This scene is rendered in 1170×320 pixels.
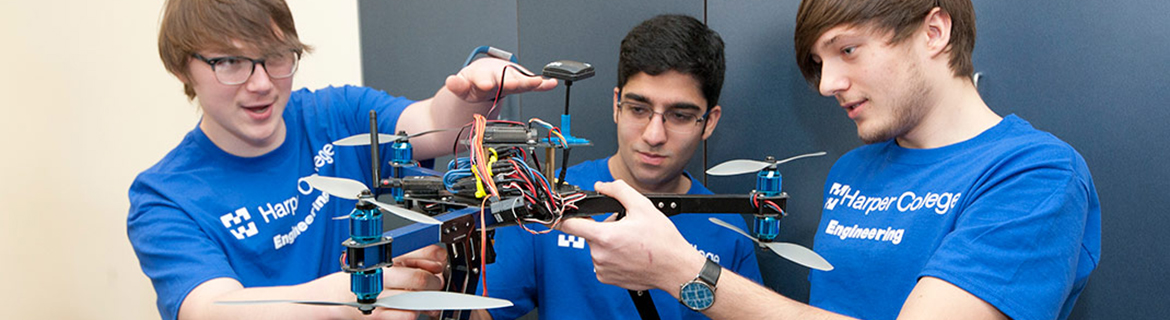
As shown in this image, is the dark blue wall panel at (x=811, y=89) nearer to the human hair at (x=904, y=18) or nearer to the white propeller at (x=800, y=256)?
the human hair at (x=904, y=18)

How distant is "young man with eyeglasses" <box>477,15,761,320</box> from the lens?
62.4 inches

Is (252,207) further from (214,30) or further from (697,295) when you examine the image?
(697,295)

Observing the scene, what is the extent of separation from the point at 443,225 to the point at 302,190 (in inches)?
31.9

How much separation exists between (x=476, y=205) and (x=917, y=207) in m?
0.76

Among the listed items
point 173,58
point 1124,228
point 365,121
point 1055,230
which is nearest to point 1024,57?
point 1124,228

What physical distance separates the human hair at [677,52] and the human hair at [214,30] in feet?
2.60

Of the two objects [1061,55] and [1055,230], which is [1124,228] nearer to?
[1061,55]

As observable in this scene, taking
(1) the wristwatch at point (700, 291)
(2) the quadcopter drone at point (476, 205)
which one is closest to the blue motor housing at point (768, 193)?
(2) the quadcopter drone at point (476, 205)

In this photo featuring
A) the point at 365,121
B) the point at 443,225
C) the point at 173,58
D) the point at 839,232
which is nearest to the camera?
the point at 443,225

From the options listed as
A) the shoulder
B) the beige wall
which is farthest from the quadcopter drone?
the beige wall

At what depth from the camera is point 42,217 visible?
6.82ft

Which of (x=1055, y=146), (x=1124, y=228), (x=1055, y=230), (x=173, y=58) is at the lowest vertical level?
(x=1124, y=228)

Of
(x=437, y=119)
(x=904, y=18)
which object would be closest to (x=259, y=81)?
(x=437, y=119)

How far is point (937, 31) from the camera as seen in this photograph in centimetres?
129
